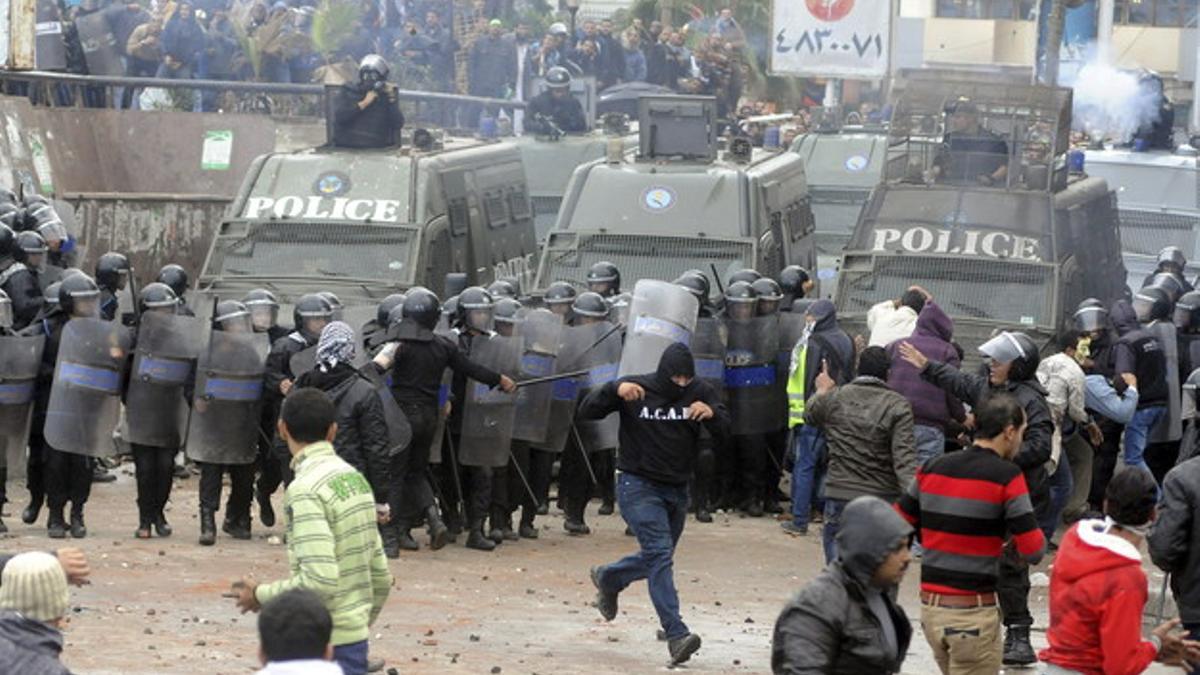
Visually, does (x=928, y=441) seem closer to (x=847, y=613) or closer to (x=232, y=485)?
(x=232, y=485)

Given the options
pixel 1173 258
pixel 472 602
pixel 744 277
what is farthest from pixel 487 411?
pixel 1173 258

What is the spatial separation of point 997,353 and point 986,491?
2.31 m

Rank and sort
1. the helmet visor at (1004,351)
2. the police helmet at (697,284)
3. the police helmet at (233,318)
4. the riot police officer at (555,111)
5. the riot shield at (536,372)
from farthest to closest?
1. the riot police officer at (555,111)
2. the police helmet at (697,284)
3. the riot shield at (536,372)
4. the police helmet at (233,318)
5. the helmet visor at (1004,351)

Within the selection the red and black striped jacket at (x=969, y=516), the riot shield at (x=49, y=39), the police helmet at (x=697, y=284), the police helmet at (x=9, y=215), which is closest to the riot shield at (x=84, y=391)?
the police helmet at (x=9, y=215)

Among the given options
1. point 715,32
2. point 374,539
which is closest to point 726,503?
point 374,539

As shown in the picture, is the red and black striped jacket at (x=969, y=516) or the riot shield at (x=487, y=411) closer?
the red and black striped jacket at (x=969, y=516)

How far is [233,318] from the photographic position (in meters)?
15.3

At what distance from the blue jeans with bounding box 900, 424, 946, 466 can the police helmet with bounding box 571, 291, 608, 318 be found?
2744 millimetres

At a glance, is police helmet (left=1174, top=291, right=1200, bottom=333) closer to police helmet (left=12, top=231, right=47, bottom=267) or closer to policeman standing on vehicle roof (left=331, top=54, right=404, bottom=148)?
policeman standing on vehicle roof (left=331, top=54, right=404, bottom=148)

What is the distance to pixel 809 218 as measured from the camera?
73.3ft

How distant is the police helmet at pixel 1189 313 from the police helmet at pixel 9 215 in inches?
316

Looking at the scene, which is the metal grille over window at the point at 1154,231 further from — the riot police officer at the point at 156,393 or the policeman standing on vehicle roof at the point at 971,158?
the riot police officer at the point at 156,393

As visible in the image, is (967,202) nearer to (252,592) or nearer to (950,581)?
(950,581)

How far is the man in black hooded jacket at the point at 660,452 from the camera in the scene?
39.6ft
